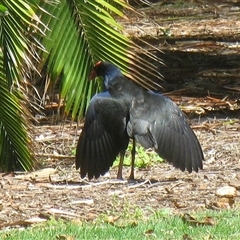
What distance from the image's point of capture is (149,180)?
787 cm

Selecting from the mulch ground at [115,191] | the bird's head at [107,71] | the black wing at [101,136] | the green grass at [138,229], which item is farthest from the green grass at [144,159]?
the green grass at [138,229]

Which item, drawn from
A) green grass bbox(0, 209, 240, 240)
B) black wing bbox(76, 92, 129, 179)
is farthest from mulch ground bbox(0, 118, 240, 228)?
green grass bbox(0, 209, 240, 240)

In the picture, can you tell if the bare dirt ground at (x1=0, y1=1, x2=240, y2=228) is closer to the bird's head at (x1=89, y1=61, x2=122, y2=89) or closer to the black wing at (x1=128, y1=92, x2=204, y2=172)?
the black wing at (x1=128, y1=92, x2=204, y2=172)

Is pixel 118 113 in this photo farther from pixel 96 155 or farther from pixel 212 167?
pixel 212 167

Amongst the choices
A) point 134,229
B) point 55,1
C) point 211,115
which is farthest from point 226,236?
point 211,115

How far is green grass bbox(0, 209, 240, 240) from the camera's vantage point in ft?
18.7

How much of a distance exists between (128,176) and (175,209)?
1506mm

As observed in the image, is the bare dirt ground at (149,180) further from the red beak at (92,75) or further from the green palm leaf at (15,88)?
the red beak at (92,75)

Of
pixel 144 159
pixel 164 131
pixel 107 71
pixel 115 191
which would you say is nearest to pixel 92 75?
pixel 107 71

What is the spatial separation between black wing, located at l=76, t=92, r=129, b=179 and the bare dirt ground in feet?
0.72

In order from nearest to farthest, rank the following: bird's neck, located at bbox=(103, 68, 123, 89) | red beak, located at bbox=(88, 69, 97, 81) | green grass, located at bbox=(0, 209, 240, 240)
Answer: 1. green grass, located at bbox=(0, 209, 240, 240)
2. bird's neck, located at bbox=(103, 68, 123, 89)
3. red beak, located at bbox=(88, 69, 97, 81)

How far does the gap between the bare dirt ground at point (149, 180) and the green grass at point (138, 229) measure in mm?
365

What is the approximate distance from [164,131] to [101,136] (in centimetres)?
55

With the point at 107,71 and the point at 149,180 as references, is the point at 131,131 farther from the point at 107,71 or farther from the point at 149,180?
the point at 107,71
